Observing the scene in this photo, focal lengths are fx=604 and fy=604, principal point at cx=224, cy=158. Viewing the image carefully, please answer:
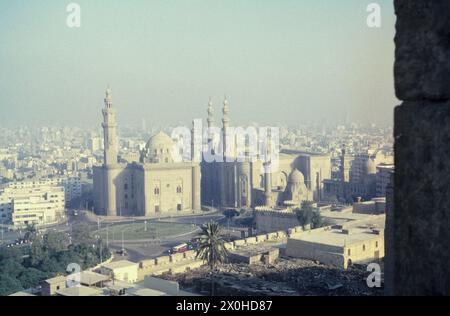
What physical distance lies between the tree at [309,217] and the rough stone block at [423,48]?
52.0 feet

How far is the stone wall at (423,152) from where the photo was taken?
94 centimetres

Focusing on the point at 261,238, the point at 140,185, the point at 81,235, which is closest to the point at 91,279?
the point at 261,238

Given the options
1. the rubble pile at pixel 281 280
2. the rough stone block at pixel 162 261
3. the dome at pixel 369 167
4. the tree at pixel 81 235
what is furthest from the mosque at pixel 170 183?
the rubble pile at pixel 281 280

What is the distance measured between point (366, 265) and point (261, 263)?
2190 millimetres

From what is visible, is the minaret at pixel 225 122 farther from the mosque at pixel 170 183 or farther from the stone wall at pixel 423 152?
the stone wall at pixel 423 152

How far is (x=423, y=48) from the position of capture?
969 millimetres

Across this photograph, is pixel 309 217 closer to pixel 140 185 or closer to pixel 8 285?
pixel 140 185

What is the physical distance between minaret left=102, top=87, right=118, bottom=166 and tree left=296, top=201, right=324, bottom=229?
850 cm

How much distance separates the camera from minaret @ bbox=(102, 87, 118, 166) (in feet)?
Answer: 74.8

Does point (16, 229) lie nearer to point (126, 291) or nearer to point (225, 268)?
point (225, 268)

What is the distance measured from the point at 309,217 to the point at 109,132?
9.49 m

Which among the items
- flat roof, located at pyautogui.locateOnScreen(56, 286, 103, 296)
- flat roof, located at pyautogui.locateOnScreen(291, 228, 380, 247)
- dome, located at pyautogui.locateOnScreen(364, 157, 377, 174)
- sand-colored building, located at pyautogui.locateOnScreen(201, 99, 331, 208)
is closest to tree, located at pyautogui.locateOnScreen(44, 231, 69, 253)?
flat roof, located at pyautogui.locateOnScreen(56, 286, 103, 296)
